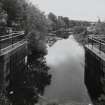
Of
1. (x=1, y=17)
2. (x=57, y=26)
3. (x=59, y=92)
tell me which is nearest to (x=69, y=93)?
(x=59, y=92)

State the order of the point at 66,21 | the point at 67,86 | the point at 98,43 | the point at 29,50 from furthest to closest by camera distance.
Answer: the point at 66,21, the point at 29,50, the point at 67,86, the point at 98,43

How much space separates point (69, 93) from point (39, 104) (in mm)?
2529

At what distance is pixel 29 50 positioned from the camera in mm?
20562

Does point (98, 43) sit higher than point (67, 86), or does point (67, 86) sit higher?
point (98, 43)

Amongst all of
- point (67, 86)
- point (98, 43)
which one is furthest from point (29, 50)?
point (98, 43)

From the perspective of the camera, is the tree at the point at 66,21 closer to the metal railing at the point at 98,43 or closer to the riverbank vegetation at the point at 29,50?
the riverbank vegetation at the point at 29,50

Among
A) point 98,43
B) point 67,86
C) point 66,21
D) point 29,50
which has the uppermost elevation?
point 98,43

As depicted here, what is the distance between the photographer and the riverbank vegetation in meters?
9.57

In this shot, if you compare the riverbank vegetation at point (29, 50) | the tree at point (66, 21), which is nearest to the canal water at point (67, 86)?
the riverbank vegetation at point (29, 50)

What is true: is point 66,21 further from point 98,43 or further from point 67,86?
point 98,43

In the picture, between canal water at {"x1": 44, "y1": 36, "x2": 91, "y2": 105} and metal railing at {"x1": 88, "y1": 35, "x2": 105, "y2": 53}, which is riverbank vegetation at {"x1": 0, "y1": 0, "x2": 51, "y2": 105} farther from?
metal railing at {"x1": 88, "y1": 35, "x2": 105, "y2": 53}

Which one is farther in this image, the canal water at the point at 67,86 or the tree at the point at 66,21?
the tree at the point at 66,21

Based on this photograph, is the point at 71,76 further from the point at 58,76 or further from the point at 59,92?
the point at 59,92

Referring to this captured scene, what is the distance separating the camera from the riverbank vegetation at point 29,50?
9.57 m
